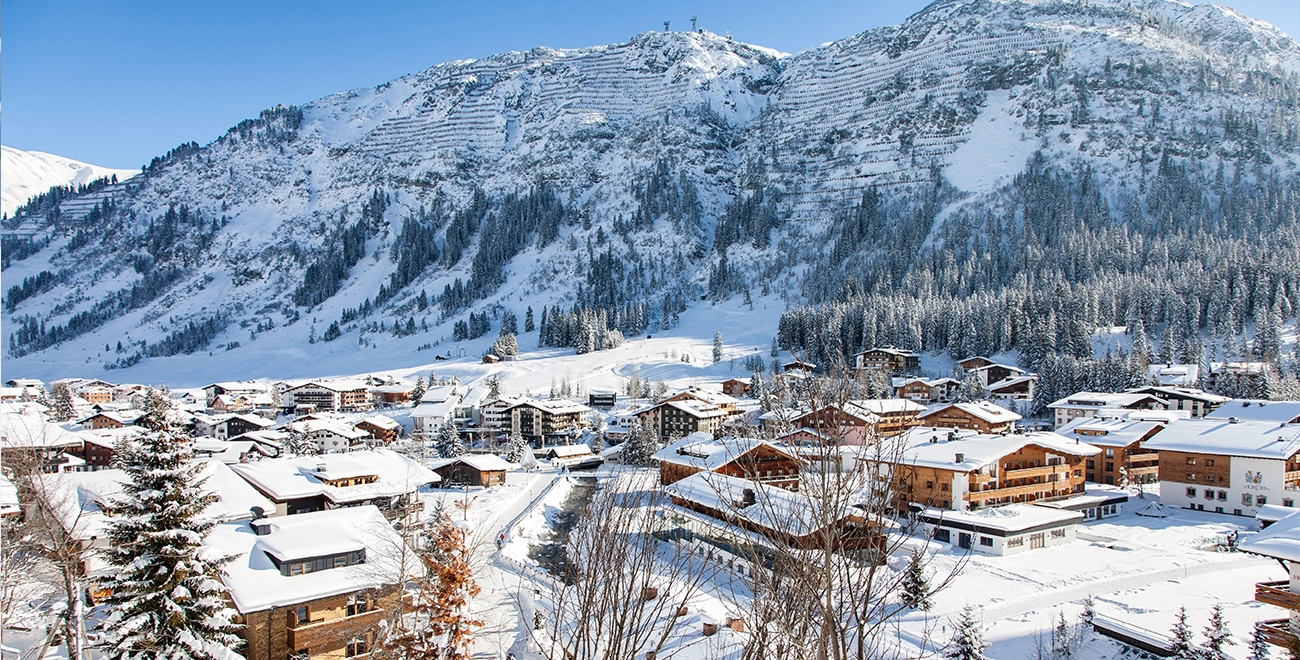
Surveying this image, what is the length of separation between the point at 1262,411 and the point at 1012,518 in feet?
84.0

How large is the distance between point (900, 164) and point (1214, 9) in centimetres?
9042

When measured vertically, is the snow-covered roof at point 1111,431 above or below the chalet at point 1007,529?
above

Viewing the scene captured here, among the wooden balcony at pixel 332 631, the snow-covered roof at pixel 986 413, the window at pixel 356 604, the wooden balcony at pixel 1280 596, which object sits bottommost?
the snow-covered roof at pixel 986 413

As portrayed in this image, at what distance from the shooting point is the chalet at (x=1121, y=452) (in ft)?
134

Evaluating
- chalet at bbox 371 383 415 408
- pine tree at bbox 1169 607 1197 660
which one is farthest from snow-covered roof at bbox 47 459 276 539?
chalet at bbox 371 383 415 408

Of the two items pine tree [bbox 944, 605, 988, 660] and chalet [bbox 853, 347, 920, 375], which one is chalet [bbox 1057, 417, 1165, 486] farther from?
pine tree [bbox 944, 605, 988, 660]

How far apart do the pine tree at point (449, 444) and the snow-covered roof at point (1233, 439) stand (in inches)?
1643

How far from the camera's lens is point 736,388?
7169 cm

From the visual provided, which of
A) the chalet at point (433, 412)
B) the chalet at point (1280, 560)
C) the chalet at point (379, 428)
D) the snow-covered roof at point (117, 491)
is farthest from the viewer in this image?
the chalet at point (433, 412)

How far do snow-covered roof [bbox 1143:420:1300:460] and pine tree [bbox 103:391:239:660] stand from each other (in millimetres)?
41121

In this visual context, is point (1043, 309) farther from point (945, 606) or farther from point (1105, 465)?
point (945, 606)

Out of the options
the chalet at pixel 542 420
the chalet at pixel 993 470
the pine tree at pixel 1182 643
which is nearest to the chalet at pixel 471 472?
the chalet at pixel 542 420

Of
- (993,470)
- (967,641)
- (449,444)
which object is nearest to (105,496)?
(967,641)

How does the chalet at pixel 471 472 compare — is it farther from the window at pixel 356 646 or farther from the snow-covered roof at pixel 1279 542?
the snow-covered roof at pixel 1279 542
